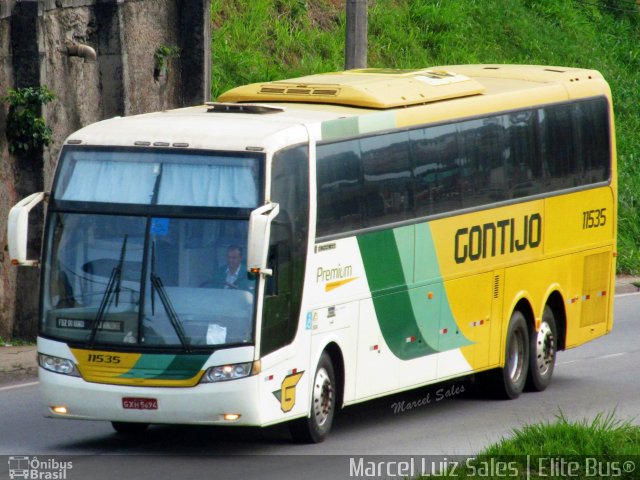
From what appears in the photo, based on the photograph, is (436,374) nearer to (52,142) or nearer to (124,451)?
(124,451)

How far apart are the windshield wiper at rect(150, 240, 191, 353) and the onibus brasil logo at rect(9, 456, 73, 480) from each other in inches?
51.8

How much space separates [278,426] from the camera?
13.6 m

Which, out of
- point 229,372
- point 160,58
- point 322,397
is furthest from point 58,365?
point 160,58

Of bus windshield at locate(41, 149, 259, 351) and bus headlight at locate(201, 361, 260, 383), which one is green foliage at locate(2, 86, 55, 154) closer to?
bus windshield at locate(41, 149, 259, 351)

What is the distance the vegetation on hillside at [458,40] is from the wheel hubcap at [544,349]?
10.7 meters

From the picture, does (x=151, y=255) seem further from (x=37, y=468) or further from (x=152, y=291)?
(x=37, y=468)

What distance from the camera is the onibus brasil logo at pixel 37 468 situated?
11.1 m

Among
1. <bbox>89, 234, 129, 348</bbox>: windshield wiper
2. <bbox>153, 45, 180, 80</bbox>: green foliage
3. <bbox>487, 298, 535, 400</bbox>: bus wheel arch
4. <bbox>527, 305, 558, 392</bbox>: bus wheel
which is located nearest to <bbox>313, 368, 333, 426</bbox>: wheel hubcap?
<bbox>89, 234, 129, 348</bbox>: windshield wiper

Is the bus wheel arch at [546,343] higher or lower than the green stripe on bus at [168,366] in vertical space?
lower

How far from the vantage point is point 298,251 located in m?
12.2

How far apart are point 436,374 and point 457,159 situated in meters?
2.15

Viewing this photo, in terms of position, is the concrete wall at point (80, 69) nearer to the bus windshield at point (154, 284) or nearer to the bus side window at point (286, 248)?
the bus windshield at point (154, 284)

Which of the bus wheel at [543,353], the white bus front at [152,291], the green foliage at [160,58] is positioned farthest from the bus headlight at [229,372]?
the green foliage at [160,58]

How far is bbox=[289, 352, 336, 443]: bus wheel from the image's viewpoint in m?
12.5
